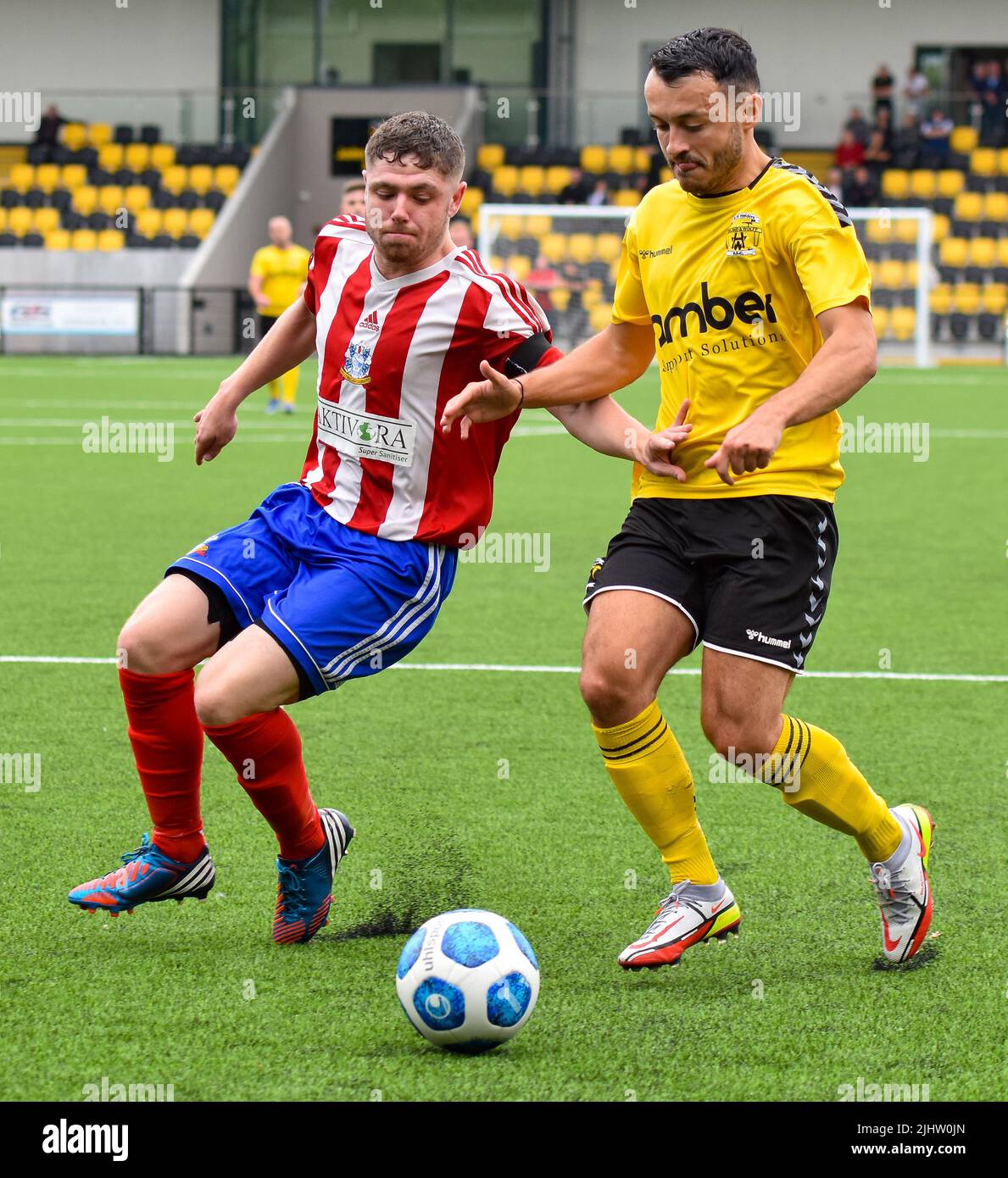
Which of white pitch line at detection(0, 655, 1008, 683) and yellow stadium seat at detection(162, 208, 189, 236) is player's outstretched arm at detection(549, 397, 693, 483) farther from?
yellow stadium seat at detection(162, 208, 189, 236)

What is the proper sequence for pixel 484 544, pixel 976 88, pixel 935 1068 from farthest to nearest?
pixel 976 88, pixel 484 544, pixel 935 1068

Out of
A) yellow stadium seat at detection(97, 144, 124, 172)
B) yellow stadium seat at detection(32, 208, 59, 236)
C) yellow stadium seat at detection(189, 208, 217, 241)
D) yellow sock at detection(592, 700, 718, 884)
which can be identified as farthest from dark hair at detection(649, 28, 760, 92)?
yellow stadium seat at detection(97, 144, 124, 172)

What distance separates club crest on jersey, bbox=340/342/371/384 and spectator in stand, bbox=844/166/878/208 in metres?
24.3

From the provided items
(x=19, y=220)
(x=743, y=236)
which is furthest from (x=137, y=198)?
(x=743, y=236)

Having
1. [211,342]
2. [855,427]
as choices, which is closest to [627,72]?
[211,342]

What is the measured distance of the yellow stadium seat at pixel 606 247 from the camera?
2417 cm

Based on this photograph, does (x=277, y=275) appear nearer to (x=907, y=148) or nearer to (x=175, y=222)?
(x=175, y=222)

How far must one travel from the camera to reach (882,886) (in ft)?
11.9

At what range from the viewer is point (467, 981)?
10.1ft

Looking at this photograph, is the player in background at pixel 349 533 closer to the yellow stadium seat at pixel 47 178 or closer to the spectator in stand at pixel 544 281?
the spectator in stand at pixel 544 281

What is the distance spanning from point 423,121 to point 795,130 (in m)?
27.4

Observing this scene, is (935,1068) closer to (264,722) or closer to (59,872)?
(264,722)

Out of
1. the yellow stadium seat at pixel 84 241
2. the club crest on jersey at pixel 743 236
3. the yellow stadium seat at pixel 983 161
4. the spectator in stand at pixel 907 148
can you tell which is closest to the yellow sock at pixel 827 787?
the club crest on jersey at pixel 743 236

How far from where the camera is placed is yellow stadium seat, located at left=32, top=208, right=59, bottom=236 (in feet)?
94.7
